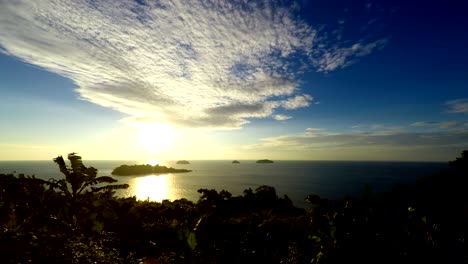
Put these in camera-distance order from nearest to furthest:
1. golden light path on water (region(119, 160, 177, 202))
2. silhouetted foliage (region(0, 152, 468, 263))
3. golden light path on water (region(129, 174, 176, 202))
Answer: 1. silhouetted foliage (region(0, 152, 468, 263))
2. golden light path on water (region(119, 160, 177, 202))
3. golden light path on water (region(129, 174, 176, 202))

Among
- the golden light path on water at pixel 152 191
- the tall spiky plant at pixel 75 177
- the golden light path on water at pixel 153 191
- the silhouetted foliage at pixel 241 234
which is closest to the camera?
the silhouetted foliage at pixel 241 234

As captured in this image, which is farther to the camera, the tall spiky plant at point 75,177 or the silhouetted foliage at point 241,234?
the tall spiky plant at point 75,177

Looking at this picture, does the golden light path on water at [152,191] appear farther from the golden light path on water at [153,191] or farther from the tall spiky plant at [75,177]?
the tall spiky plant at [75,177]

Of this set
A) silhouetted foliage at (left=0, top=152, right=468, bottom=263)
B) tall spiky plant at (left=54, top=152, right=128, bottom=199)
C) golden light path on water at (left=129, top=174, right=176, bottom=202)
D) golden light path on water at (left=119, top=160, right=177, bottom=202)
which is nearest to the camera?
silhouetted foliage at (left=0, top=152, right=468, bottom=263)

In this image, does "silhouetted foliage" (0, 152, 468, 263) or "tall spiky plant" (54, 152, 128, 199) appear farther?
"tall spiky plant" (54, 152, 128, 199)

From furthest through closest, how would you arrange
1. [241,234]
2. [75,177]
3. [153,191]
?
[153,191] → [75,177] → [241,234]

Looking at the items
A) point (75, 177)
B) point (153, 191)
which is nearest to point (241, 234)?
point (75, 177)

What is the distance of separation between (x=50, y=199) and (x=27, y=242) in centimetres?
568

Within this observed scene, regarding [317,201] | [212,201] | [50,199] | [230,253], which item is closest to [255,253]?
[230,253]

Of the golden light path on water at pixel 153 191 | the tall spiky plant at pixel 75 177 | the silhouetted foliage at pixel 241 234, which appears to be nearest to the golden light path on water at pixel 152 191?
the golden light path on water at pixel 153 191

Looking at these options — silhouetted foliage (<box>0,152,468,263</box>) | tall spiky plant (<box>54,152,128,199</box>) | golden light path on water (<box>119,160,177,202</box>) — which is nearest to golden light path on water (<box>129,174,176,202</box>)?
golden light path on water (<box>119,160,177,202</box>)

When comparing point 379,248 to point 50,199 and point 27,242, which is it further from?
point 50,199

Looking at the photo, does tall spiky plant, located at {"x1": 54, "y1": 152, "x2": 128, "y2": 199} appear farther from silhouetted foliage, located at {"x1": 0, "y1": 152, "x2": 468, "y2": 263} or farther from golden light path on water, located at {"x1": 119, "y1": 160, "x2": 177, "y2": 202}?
golden light path on water, located at {"x1": 119, "y1": 160, "x2": 177, "y2": 202}

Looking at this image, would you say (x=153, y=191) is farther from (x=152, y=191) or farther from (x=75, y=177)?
(x=75, y=177)
